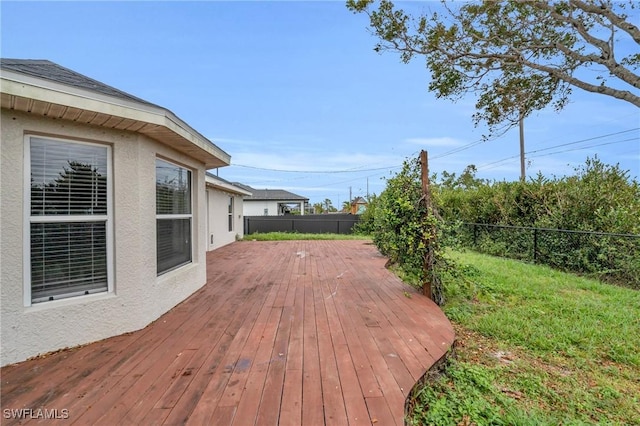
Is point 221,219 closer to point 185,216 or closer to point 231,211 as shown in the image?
point 231,211

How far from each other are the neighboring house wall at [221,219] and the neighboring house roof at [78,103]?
683 cm

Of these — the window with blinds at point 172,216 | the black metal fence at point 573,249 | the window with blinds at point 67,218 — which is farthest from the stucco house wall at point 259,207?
the window with blinds at point 67,218

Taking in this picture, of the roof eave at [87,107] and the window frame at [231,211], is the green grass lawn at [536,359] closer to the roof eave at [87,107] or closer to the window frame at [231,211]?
the roof eave at [87,107]

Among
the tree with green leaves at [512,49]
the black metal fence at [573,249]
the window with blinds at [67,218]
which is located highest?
the tree with green leaves at [512,49]

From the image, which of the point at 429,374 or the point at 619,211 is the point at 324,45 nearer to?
the point at 619,211

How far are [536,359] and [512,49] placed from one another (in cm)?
590

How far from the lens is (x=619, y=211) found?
577cm

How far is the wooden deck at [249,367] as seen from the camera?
5.85 feet

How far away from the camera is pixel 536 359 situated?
110 inches

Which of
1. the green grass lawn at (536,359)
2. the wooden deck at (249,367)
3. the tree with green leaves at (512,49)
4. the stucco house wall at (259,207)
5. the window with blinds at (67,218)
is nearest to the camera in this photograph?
the wooden deck at (249,367)

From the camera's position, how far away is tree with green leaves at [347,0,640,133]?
511 cm

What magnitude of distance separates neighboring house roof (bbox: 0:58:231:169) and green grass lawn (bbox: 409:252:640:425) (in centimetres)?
340

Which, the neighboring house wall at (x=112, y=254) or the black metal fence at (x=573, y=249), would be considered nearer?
the neighboring house wall at (x=112, y=254)

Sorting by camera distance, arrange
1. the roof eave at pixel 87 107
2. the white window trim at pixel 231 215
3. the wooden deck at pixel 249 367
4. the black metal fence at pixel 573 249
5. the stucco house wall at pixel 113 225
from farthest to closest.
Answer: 1. the white window trim at pixel 231 215
2. the black metal fence at pixel 573 249
3. the stucco house wall at pixel 113 225
4. the roof eave at pixel 87 107
5. the wooden deck at pixel 249 367
